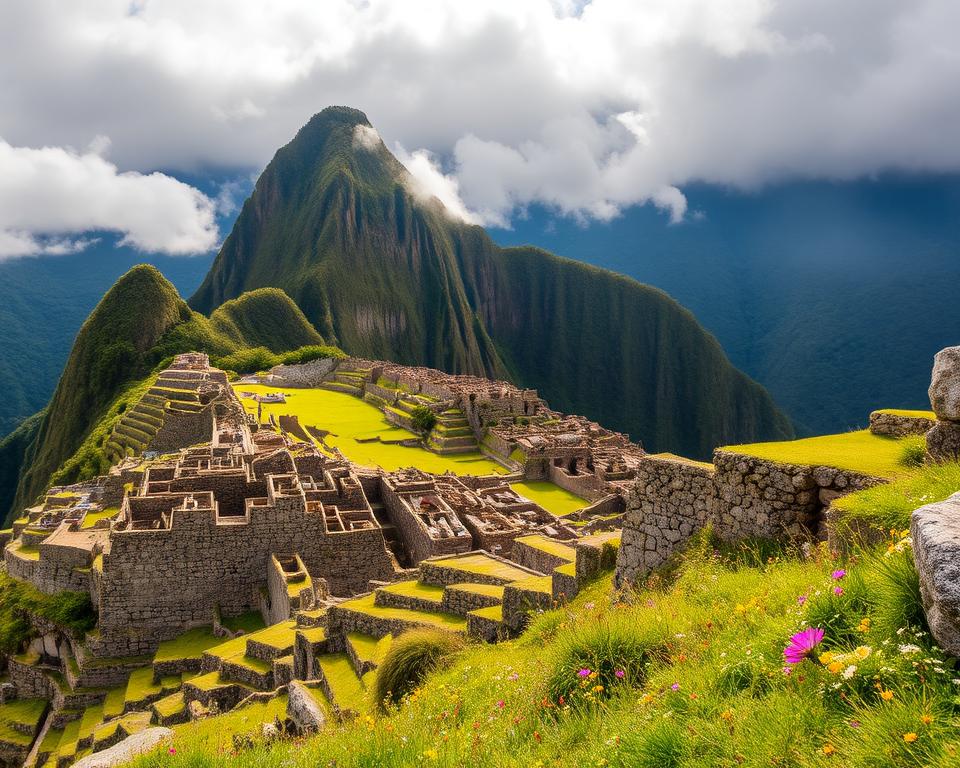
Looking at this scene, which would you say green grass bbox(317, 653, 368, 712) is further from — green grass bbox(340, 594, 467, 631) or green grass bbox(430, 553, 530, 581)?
green grass bbox(430, 553, 530, 581)

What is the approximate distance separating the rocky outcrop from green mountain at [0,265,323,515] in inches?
3368

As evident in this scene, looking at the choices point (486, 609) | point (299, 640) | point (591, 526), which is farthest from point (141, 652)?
point (591, 526)

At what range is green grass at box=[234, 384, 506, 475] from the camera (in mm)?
45188

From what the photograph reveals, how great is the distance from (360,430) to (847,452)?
170 ft

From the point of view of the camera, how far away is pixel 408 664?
835 cm

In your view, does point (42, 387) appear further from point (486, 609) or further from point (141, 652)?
point (486, 609)

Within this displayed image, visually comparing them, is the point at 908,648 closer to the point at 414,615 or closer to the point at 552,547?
the point at 414,615

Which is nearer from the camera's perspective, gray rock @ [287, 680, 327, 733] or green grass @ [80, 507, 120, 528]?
gray rock @ [287, 680, 327, 733]

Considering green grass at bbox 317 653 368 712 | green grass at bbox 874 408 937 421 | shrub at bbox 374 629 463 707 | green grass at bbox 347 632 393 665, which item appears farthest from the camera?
green grass at bbox 347 632 393 665

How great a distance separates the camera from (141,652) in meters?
17.0

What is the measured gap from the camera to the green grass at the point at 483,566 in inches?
498

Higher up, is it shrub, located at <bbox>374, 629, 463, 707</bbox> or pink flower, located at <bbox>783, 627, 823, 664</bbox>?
pink flower, located at <bbox>783, 627, 823, 664</bbox>

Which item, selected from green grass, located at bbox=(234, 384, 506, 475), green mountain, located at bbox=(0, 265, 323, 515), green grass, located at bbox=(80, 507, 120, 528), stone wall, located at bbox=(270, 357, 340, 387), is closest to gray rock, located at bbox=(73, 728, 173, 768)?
green grass, located at bbox=(80, 507, 120, 528)

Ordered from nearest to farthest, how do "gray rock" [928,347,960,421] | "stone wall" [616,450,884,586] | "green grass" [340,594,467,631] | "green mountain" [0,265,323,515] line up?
"gray rock" [928,347,960,421], "stone wall" [616,450,884,586], "green grass" [340,594,467,631], "green mountain" [0,265,323,515]
